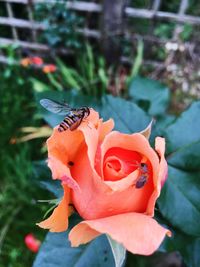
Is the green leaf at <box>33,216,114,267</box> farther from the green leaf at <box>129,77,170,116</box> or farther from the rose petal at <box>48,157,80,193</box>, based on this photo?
the green leaf at <box>129,77,170,116</box>

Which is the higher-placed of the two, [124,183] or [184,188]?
[124,183]

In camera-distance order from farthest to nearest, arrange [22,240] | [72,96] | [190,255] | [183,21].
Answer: [183,21] < [22,240] < [72,96] < [190,255]

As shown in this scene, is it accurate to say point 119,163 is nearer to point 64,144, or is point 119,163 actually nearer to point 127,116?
point 64,144

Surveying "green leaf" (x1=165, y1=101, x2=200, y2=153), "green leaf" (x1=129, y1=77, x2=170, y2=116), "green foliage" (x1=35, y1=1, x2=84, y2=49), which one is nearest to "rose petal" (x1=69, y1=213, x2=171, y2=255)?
"green leaf" (x1=165, y1=101, x2=200, y2=153)

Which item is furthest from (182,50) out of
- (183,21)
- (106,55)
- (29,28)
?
(29,28)

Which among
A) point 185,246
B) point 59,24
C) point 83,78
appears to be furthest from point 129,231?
point 59,24

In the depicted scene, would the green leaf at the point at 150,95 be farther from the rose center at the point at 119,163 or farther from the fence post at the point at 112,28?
the fence post at the point at 112,28

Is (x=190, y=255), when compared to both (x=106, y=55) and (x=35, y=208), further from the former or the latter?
(x=106, y=55)
